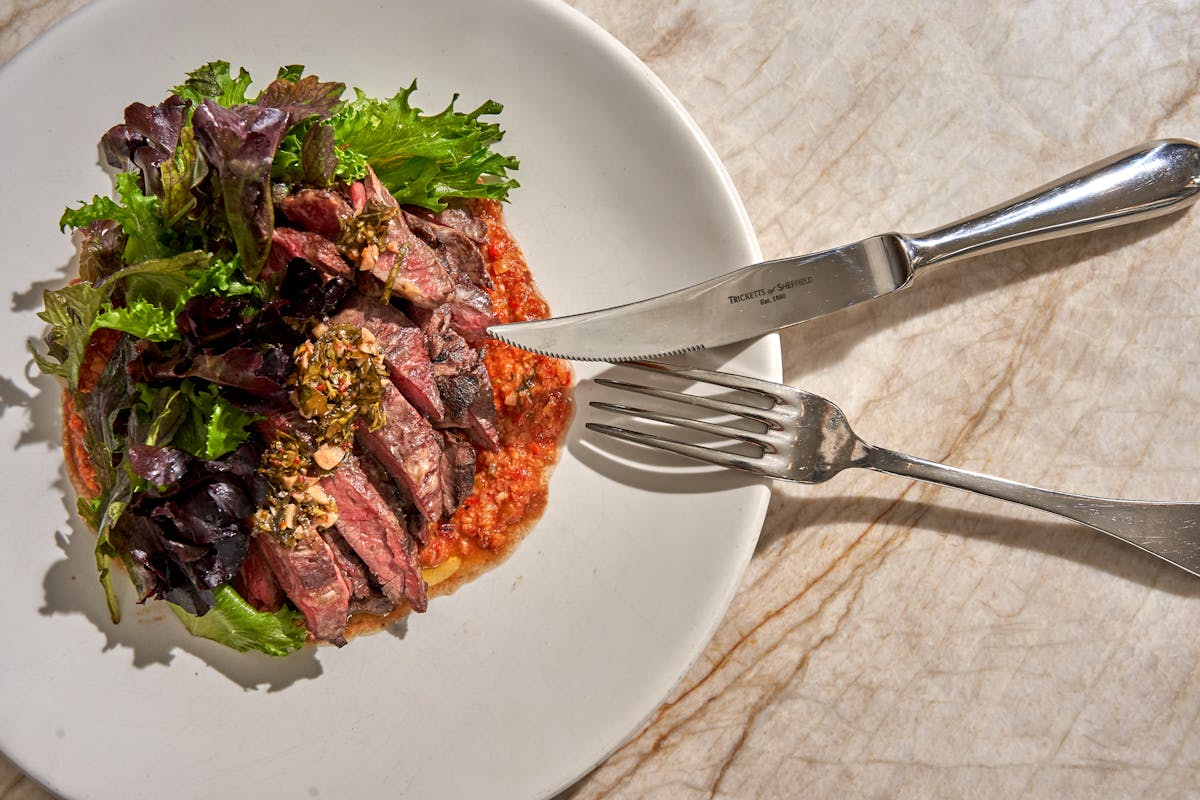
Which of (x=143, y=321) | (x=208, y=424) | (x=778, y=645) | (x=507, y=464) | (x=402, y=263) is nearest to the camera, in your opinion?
(x=143, y=321)

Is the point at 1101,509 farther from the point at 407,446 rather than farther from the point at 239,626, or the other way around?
the point at 239,626

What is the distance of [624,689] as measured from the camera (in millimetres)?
3041

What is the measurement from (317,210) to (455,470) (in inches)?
43.1

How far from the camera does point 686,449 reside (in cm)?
310

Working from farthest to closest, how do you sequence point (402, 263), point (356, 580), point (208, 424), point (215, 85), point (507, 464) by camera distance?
1. point (507, 464)
2. point (356, 580)
3. point (215, 85)
4. point (402, 263)
5. point (208, 424)

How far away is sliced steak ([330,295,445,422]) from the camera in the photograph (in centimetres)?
281

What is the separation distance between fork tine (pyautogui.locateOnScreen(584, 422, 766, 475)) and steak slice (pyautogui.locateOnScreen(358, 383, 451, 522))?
0.67m

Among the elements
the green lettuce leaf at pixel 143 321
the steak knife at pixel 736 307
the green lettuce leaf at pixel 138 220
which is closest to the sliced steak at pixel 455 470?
the steak knife at pixel 736 307

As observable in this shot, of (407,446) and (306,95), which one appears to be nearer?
(306,95)

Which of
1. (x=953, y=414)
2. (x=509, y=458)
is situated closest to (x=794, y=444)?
(x=953, y=414)

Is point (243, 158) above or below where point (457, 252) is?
above

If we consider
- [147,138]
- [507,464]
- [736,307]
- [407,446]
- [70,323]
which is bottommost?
[507,464]

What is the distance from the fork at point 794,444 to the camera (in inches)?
120

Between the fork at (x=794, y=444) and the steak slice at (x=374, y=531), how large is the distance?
2.89 feet
